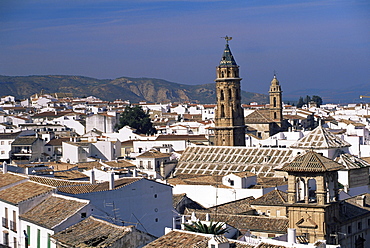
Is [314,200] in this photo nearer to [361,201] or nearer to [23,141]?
[361,201]

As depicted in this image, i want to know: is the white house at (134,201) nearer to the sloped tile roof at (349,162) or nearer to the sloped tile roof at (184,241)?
the sloped tile roof at (184,241)

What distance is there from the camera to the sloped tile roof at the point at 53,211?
72.3 feet

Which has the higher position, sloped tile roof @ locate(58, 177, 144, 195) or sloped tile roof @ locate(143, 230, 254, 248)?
sloped tile roof @ locate(58, 177, 144, 195)

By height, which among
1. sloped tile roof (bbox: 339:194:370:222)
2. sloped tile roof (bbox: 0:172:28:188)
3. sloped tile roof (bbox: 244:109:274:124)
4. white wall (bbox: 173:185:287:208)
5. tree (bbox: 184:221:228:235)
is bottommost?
white wall (bbox: 173:185:287:208)

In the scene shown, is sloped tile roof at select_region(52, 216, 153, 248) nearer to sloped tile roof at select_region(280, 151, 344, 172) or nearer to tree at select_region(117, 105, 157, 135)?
sloped tile roof at select_region(280, 151, 344, 172)

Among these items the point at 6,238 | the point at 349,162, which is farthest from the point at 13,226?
the point at 349,162

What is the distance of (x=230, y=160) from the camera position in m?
52.3

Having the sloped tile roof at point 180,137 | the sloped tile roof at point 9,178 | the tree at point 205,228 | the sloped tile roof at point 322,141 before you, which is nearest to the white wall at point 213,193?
the sloped tile roof at point 322,141

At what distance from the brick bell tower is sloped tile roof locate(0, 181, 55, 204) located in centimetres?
3829

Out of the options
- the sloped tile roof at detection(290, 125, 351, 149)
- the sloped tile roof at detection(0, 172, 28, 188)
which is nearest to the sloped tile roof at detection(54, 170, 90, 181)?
the sloped tile roof at detection(0, 172, 28, 188)

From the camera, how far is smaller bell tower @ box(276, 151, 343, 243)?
82.7ft

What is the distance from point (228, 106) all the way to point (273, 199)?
2992 cm

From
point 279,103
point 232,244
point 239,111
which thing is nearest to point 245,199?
point 232,244

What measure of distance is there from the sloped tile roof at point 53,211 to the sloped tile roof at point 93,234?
55cm
